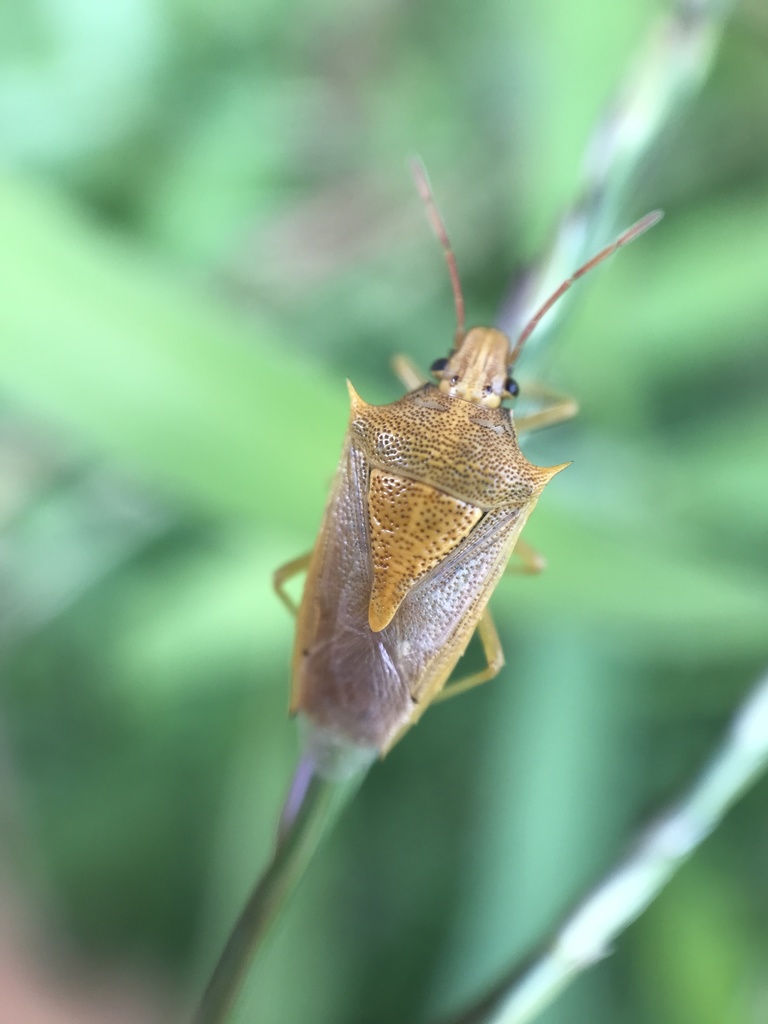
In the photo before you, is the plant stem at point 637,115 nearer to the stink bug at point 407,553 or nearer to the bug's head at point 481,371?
the stink bug at point 407,553

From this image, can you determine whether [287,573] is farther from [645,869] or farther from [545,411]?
[645,869]

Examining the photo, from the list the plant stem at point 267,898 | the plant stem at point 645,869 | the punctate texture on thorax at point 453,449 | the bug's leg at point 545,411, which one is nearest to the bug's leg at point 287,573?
the punctate texture on thorax at point 453,449

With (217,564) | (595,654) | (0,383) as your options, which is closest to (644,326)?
(595,654)

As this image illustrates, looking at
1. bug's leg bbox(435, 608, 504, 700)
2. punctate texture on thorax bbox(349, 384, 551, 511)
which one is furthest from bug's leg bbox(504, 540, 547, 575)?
punctate texture on thorax bbox(349, 384, 551, 511)

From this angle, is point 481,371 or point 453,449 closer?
point 453,449

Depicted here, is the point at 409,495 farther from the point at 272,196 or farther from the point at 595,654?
the point at 272,196

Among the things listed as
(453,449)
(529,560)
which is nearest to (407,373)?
(453,449)
